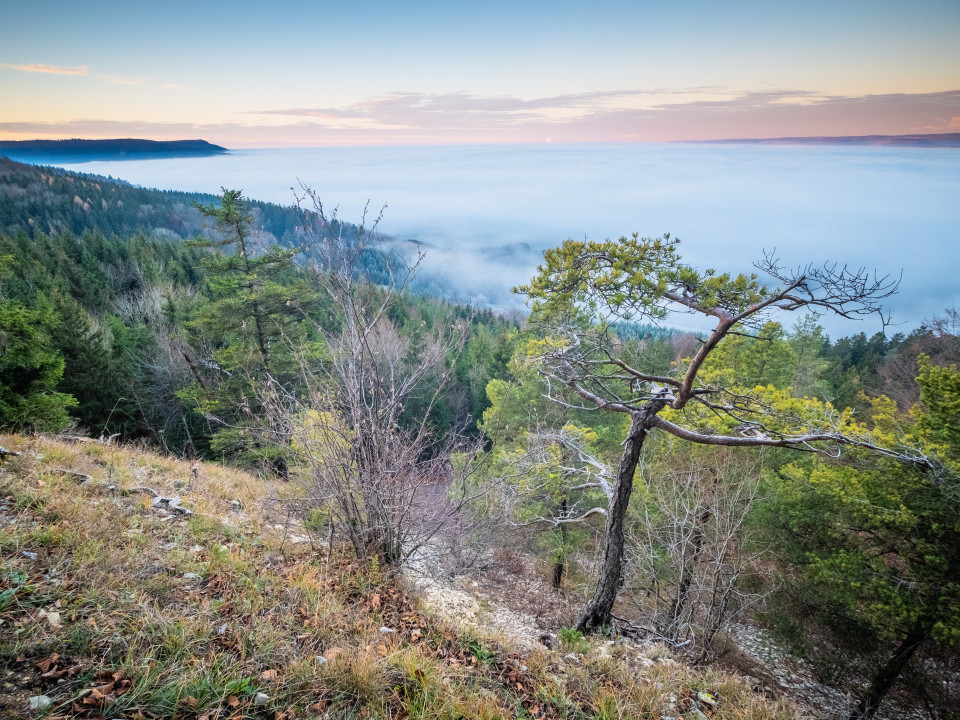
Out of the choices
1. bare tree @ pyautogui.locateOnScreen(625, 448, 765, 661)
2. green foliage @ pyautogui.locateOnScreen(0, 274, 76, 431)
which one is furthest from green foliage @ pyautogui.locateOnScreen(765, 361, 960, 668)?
green foliage @ pyautogui.locateOnScreen(0, 274, 76, 431)

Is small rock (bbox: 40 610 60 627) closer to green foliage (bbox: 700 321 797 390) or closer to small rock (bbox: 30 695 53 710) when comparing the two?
small rock (bbox: 30 695 53 710)

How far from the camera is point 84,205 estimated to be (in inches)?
2837

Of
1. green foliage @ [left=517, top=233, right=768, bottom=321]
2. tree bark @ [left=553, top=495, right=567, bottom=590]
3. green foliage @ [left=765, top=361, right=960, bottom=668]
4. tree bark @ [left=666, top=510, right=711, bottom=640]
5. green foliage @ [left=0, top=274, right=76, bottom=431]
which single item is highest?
green foliage @ [left=517, top=233, right=768, bottom=321]

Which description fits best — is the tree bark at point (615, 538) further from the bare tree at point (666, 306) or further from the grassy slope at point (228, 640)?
the grassy slope at point (228, 640)

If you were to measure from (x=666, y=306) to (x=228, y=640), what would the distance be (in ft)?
19.3

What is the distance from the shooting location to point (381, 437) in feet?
18.4

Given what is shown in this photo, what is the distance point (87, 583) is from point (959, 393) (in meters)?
12.2

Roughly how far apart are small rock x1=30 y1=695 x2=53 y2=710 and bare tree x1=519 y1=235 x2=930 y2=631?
536cm

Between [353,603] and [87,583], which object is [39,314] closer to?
[87,583]

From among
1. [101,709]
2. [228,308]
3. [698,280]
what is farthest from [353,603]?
[228,308]

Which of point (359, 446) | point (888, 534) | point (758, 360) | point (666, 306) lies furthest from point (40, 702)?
point (758, 360)

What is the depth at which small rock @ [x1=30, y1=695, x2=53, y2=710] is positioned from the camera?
2.47m

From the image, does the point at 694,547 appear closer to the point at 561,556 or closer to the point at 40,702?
the point at 561,556

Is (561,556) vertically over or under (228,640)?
under
